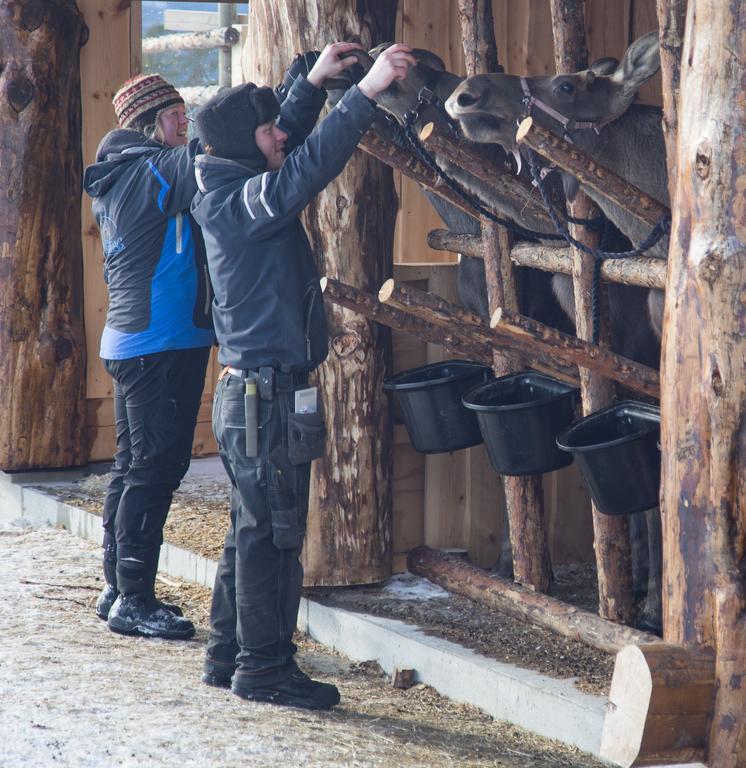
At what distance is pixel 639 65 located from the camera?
4.66m

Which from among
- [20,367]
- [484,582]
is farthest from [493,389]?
[20,367]

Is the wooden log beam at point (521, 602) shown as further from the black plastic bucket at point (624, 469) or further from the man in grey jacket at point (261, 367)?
the man in grey jacket at point (261, 367)

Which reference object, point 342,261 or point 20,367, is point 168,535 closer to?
point 20,367

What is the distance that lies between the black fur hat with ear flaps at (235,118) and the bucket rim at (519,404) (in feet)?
3.99

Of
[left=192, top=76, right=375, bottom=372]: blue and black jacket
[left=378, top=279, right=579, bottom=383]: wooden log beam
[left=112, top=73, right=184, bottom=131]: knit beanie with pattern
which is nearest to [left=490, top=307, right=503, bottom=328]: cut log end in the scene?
[left=378, top=279, right=579, bottom=383]: wooden log beam

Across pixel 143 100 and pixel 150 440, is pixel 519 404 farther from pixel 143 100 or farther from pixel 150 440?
pixel 143 100

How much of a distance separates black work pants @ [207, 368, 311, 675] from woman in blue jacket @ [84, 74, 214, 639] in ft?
2.65

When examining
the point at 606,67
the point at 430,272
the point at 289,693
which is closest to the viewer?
the point at 289,693

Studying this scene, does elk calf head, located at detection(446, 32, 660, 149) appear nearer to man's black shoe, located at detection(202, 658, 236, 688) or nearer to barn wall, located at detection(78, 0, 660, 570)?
barn wall, located at detection(78, 0, 660, 570)

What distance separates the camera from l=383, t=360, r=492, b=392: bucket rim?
16.5ft

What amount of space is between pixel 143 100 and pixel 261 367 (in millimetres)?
1567

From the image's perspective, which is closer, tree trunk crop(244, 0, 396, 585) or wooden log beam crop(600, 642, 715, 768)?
wooden log beam crop(600, 642, 715, 768)

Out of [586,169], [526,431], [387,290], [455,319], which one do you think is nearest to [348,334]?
[455,319]

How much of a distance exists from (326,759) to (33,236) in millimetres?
4550
